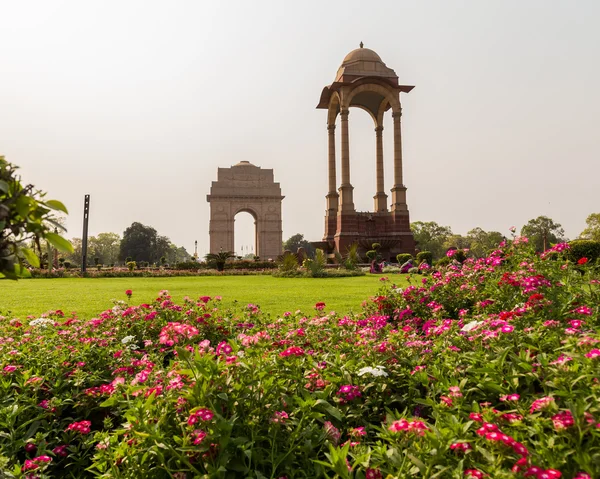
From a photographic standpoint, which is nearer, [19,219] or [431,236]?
[19,219]

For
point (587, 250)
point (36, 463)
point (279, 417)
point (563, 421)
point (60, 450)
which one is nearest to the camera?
point (563, 421)

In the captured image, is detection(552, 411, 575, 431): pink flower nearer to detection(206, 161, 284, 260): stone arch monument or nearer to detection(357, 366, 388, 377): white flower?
detection(357, 366, 388, 377): white flower

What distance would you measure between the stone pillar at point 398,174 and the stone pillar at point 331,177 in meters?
3.85

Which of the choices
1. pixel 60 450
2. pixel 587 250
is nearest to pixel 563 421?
pixel 60 450

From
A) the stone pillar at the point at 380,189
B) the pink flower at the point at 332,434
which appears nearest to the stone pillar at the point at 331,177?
the stone pillar at the point at 380,189

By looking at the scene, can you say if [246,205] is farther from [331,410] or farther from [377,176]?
[331,410]

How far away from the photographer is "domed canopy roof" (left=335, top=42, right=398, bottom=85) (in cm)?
3028

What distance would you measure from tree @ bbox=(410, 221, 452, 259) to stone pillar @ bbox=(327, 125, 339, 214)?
39.0 meters

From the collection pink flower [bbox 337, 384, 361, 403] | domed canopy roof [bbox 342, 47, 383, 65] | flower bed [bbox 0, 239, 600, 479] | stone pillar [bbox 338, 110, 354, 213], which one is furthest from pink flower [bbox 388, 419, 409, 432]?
domed canopy roof [bbox 342, 47, 383, 65]

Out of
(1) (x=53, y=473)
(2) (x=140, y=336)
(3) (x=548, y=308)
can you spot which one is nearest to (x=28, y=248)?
(1) (x=53, y=473)

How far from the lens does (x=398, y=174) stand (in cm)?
3028

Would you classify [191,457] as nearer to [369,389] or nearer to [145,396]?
[145,396]

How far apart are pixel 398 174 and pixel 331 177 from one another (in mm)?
4438

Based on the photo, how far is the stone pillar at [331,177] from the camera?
100ft
